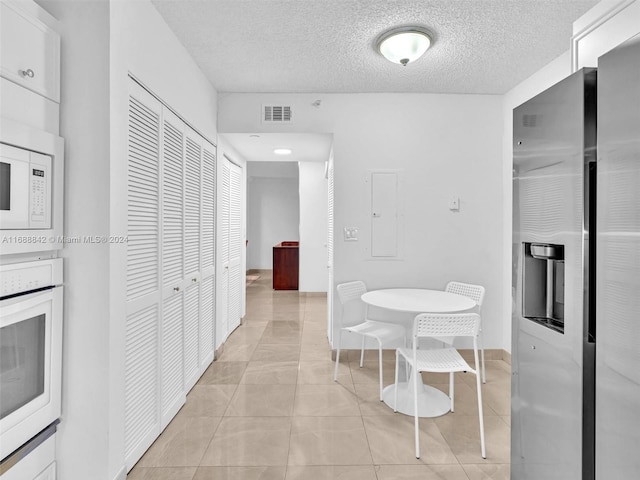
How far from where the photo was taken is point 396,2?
210 cm

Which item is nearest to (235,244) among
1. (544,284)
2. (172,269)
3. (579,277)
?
(172,269)

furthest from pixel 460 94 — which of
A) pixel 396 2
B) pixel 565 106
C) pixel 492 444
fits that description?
pixel 492 444

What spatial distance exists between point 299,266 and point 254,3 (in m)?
5.26

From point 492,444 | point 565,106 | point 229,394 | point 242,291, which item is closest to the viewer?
point 565,106

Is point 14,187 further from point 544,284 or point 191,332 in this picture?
point 544,284

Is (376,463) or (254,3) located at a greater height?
(254,3)

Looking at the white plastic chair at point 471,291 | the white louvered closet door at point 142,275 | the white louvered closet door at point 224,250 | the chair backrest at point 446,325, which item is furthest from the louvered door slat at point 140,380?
the white plastic chair at point 471,291

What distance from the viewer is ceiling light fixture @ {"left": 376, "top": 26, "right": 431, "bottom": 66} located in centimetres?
236

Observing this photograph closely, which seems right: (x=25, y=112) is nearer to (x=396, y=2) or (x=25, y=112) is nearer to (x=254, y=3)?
(x=254, y=3)

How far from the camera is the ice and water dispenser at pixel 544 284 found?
1308 mm

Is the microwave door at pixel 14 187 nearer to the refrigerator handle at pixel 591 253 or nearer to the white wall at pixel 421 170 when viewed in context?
the refrigerator handle at pixel 591 253

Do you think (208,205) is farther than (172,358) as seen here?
Yes

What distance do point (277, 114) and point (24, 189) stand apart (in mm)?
2519

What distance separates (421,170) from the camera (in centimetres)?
354
